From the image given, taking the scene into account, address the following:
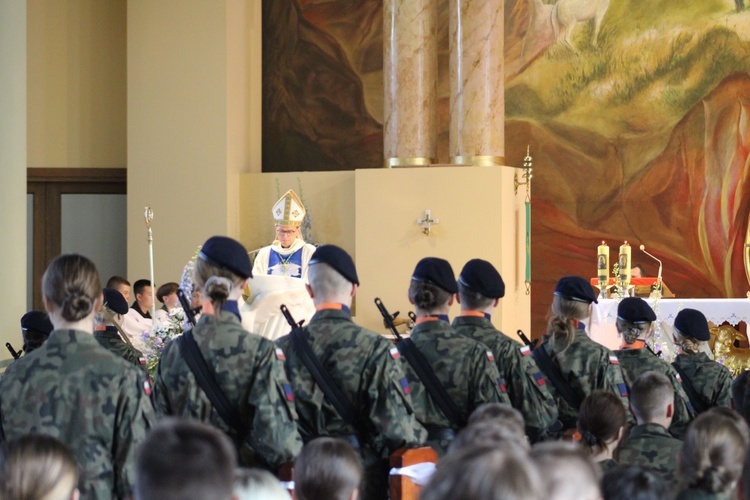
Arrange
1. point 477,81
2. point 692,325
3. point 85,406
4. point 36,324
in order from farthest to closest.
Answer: point 477,81 < point 36,324 < point 692,325 < point 85,406

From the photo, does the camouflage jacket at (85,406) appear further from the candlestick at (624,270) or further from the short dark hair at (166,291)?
the candlestick at (624,270)

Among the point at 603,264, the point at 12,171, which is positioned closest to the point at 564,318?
the point at 603,264

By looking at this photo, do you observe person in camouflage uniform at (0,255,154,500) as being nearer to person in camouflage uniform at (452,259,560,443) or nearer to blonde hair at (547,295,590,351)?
person in camouflage uniform at (452,259,560,443)

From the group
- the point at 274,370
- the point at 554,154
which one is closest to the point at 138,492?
the point at 274,370

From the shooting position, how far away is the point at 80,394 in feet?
13.8

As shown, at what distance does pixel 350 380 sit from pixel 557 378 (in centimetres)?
168

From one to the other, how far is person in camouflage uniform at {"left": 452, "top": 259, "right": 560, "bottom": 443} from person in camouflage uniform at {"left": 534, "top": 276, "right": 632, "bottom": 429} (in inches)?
12.9

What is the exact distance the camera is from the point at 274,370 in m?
4.75

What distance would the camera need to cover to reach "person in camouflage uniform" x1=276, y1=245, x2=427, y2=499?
201 inches

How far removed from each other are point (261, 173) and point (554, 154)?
153 inches

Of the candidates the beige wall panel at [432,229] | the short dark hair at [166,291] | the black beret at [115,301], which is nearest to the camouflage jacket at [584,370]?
the black beret at [115,301]

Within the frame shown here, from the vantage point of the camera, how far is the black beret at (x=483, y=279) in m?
5.96

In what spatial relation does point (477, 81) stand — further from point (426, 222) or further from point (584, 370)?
point (584, 370)

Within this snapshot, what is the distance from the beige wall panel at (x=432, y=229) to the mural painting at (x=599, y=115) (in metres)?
1.81
